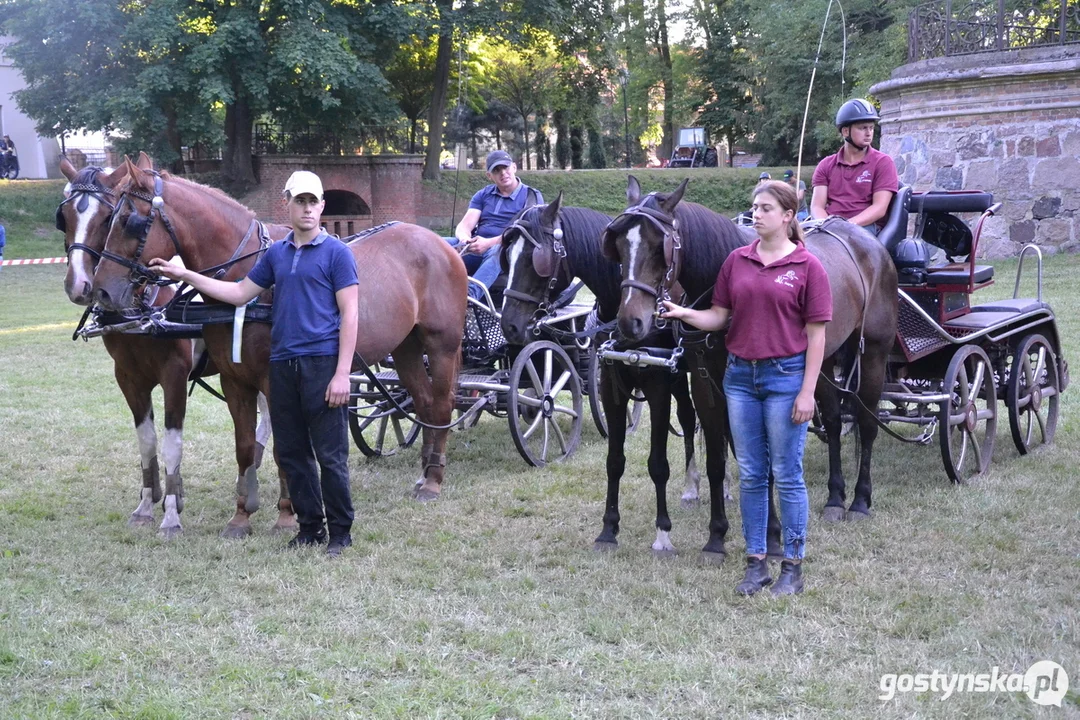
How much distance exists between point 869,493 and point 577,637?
254 cm

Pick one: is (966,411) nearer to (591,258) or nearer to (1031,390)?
(1031,390)

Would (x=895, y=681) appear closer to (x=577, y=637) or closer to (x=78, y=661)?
(x=577, y=637)

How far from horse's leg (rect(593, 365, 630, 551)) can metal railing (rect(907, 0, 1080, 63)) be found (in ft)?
45.5

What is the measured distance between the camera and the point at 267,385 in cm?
562

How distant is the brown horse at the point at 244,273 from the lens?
534 cm

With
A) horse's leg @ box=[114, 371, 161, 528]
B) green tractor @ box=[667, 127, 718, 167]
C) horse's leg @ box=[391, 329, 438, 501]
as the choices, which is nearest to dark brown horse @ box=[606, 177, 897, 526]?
horse's leg @ box=[391, 329, 438, 501]

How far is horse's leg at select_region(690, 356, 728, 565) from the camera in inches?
199

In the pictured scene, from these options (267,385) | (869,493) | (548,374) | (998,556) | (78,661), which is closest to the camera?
(78,661)

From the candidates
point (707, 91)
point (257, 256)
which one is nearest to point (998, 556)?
point (257, 256)

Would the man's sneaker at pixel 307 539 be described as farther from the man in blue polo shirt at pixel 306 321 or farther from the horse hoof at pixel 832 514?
the horse hoof at pixel 832 514

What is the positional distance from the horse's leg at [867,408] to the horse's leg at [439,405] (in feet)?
8.42

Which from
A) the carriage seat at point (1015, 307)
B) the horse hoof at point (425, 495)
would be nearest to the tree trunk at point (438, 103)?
the carriage seat at point (1015, 307)

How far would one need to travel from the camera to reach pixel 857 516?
239 inches

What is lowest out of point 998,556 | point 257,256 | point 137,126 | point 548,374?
point 998,556
